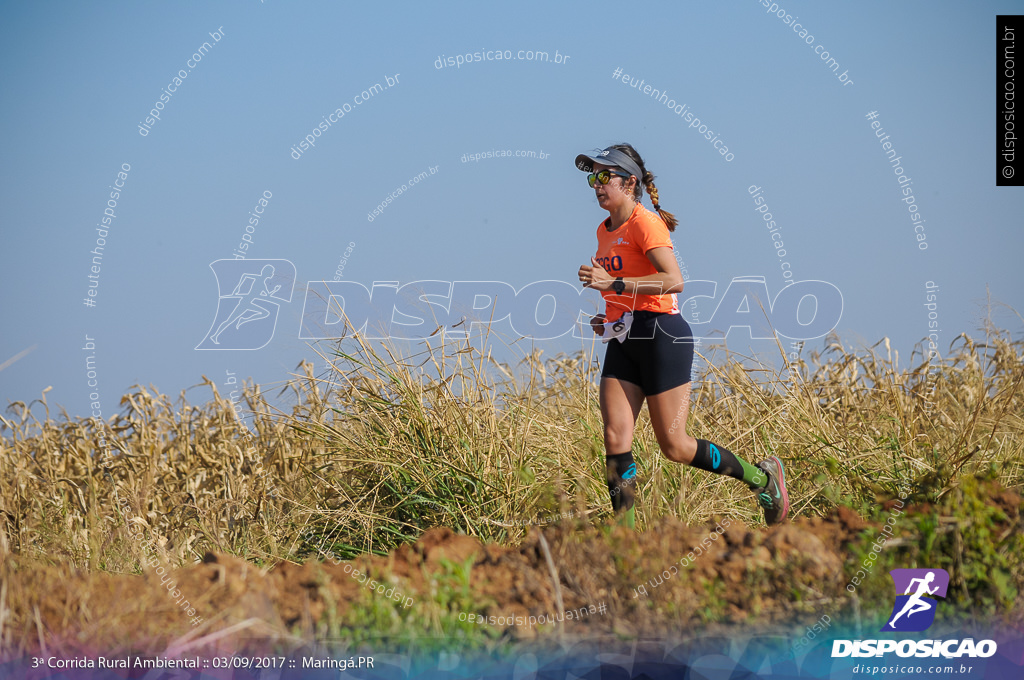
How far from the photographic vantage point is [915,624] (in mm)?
3457

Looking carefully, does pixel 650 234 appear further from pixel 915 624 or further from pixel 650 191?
pixel 915 624

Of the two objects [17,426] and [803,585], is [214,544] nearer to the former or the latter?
[17,426]

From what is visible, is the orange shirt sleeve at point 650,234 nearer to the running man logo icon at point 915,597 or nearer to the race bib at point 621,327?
the race bib at point 621,327

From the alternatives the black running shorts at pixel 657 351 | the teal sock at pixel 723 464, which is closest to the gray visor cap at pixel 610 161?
the black running shorts at pixel 657 351

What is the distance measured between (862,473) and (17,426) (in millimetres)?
5695

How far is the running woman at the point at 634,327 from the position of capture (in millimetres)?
4398

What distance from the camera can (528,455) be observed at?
494cm

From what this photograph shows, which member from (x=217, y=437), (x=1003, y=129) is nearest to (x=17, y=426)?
(x=217, y=437)

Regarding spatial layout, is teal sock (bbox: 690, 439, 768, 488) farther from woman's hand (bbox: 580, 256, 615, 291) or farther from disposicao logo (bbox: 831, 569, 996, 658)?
disposicao logo (bbox: 831, 569, 996, 658)

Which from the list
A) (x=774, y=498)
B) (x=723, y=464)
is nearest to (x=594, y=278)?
(x=723, y=464)

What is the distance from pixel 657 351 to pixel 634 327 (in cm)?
17

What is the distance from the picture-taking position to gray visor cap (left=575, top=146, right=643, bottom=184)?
4.49 metres

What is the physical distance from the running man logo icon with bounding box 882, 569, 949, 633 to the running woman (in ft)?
4.05

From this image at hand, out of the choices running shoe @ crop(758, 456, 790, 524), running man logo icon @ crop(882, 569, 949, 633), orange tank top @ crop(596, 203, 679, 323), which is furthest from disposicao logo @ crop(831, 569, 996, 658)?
orange tank top @ crop(596, 203, 679, 323)
